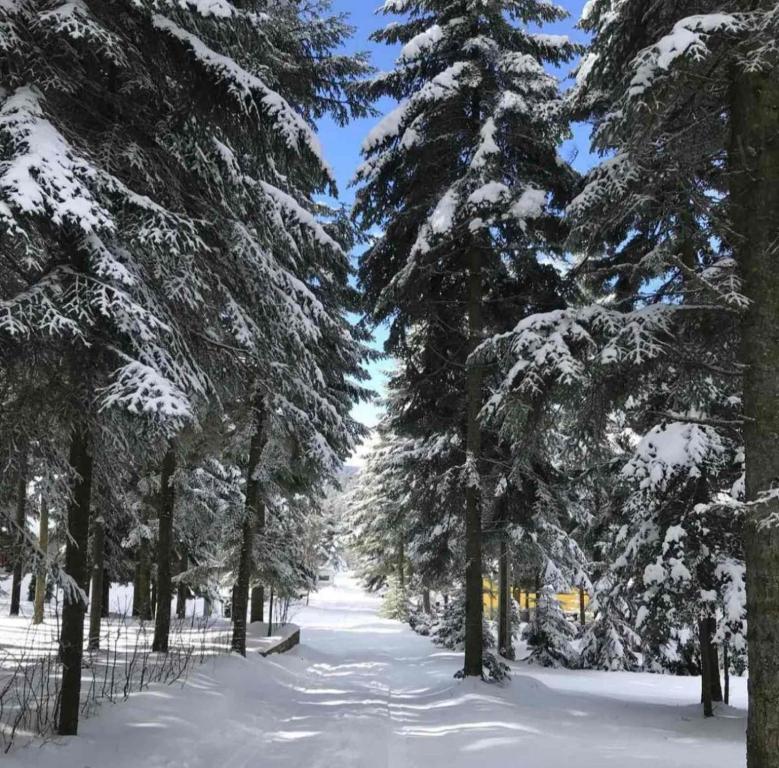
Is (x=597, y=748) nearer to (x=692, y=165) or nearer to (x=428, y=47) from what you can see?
(x=692, y=165)

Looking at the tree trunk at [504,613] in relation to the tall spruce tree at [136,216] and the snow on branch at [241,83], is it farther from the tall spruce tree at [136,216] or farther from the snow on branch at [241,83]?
the snow on branch at [241,83]

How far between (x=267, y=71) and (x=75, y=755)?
9303mm

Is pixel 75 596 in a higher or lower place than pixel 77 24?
lower

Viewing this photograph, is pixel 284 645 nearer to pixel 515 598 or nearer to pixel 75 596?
pixel 75 596

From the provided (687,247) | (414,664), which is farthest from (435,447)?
(687,247)

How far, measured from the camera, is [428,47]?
37.3ft

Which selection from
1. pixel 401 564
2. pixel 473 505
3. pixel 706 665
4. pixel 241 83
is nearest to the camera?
pixel 241 83

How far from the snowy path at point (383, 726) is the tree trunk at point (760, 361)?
1.94 metres

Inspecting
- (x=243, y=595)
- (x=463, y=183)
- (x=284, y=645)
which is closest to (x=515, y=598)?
(x=284, y=645)

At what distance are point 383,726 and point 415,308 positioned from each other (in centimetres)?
741

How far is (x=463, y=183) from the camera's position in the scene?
10633 mm

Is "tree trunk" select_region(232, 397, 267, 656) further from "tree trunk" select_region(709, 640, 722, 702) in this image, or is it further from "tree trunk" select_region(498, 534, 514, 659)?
"tree trunk" select_region(709, 640, 722, 702)

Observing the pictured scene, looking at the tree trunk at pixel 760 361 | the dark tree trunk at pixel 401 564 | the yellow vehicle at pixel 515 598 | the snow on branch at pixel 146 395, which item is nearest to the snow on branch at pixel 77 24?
the snow on branch at pixel 146 395

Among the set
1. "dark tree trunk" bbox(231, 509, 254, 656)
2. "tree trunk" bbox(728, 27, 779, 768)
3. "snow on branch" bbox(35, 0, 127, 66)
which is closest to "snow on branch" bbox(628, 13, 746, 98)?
"tree trunk" bbox(728, 27, 779, 768)
